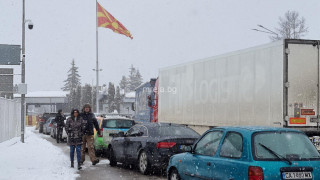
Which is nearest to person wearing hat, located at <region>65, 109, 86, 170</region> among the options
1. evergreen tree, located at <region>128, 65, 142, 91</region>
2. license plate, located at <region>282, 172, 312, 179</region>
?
license plate, located at <region>282, 172, 312, 179</region>

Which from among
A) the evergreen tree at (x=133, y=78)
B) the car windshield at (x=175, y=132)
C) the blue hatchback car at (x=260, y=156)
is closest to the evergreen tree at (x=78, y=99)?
the evergreen tree at (x=133, y=78)

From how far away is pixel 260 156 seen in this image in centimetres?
718

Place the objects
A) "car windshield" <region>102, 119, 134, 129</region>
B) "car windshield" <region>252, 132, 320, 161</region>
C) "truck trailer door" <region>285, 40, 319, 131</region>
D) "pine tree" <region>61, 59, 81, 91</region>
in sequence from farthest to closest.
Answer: "pine tree" <region>61, 59, 81, 91</region>
"car windshield" <region>102, 119, 134, 129</region>
"truck trailer door" <region>285, 40, 319, 131</region>
"car windshield" <region>252, 132, 320, 161</region>

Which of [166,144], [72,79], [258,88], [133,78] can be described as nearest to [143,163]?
[166,144]

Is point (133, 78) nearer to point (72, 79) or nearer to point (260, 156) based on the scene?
point (72, 79)

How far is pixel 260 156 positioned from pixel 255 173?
32cm

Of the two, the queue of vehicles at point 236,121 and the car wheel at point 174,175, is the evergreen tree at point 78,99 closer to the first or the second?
the queue of vehicles at point 236,121

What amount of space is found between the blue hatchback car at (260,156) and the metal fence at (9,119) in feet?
64.4

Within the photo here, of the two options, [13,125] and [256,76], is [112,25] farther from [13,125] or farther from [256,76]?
[256,76]

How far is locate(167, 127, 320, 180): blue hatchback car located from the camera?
706 centimetres

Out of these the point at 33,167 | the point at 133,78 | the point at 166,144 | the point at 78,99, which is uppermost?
the point at 133,78

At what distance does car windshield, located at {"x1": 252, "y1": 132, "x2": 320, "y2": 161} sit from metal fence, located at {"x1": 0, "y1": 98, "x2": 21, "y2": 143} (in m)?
20.4

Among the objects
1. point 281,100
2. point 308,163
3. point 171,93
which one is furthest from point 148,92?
point 308,163

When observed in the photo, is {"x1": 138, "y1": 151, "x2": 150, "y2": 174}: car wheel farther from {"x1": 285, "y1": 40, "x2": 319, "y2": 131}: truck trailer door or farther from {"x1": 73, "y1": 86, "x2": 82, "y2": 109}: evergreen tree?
{"x1": 73, "y1": 86, "x2": 82, "y2": 109}: evergreen tree
